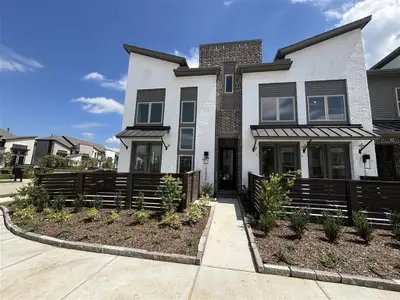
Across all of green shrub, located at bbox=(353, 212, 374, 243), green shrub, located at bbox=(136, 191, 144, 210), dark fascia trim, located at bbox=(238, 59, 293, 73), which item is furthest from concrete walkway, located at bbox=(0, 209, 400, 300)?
dark fascia trim, located at bbox=(238, 59, 293, 73)

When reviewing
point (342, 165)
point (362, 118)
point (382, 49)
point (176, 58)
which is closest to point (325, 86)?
point (362, 118)

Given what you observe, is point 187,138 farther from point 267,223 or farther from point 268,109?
point 267,223

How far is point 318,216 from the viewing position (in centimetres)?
554

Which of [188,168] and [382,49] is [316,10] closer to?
[382,49]

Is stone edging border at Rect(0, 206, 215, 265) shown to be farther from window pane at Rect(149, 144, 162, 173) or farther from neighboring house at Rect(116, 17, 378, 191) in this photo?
window pane at Rect(149, 144, 162, 173)

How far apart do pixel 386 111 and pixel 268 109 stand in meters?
6.88

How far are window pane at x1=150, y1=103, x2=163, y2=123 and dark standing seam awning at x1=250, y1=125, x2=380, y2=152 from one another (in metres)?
5.69

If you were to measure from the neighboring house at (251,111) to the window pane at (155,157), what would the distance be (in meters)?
0.06

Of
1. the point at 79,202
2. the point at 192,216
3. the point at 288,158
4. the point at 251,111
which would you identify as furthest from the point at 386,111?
the point at 79,202

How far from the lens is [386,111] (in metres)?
9.97

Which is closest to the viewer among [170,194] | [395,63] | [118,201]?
[170,194]

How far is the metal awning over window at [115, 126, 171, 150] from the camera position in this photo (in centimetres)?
960

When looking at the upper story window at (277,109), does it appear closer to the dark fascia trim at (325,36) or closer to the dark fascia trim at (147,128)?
the dark fascia trim at (325,36)

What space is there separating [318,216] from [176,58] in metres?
10.7
